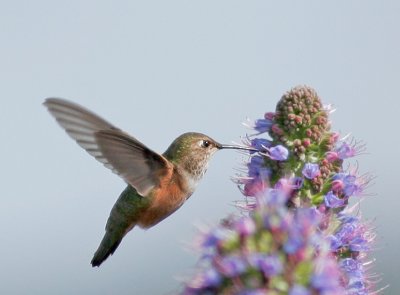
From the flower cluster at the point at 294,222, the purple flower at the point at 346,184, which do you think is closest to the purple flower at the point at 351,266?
the flower cluster at the point at 294,222

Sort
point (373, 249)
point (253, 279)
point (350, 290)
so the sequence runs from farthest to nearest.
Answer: point (373, 249) → point (350, 290) → point (253, 279)

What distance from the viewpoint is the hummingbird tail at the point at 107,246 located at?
12.3 metres

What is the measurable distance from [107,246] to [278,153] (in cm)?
362

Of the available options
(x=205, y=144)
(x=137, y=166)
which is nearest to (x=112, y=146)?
(x=137, y=166)

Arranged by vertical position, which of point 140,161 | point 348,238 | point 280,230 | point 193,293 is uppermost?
point 140,161

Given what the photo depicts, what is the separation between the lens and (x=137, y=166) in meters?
11.2

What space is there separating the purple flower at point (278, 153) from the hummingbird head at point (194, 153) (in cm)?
253

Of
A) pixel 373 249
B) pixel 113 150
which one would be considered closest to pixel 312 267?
pixel 373 249

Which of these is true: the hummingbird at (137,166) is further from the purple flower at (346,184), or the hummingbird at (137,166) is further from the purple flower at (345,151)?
the purple flower at (346,184)

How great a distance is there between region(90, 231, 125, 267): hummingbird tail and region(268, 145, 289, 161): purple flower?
344cm

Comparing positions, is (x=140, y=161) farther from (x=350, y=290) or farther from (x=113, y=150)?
(x=350, y=290)

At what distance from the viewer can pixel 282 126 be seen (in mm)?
9750

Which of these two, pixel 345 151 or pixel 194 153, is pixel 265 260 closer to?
pixel 345 151

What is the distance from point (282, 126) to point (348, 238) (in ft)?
4.32
